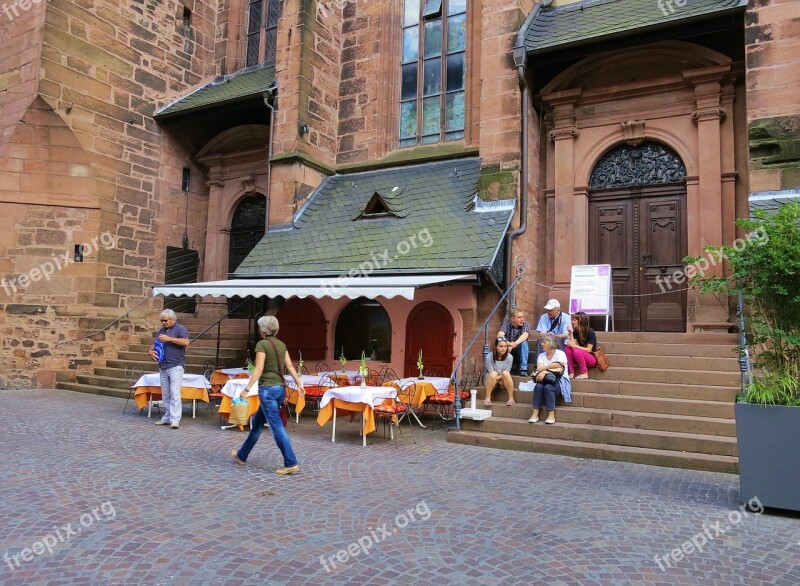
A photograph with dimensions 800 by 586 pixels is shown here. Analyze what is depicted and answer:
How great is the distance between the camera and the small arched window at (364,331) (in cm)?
1109

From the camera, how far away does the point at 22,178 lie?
12234 mm

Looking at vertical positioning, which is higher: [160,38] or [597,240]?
[160,38]

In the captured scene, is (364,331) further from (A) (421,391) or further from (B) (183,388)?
(B) (183,388)

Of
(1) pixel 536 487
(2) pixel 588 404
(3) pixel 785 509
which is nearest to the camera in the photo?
(3) pixel 785 509

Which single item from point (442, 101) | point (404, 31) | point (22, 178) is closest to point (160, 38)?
point (22, 178)

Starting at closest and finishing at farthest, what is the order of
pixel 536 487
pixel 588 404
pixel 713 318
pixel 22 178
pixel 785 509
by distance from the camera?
pixel 785 509
pixel 536 487
pixel 588 404
pixel 713 318
pixel 22 178

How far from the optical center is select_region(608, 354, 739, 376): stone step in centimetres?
761

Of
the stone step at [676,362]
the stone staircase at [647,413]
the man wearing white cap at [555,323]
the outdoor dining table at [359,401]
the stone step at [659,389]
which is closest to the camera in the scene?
the stone staircase at [647,413]

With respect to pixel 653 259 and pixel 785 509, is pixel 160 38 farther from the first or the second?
pixel 785 509

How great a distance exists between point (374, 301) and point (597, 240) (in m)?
4.26

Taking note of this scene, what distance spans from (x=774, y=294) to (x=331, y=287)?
5.55 m

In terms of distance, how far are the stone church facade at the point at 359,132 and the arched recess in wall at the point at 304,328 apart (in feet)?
5.96

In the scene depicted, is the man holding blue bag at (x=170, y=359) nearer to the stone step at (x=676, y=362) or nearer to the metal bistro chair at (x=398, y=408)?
the metal bistro chair at (x=398, y=408)

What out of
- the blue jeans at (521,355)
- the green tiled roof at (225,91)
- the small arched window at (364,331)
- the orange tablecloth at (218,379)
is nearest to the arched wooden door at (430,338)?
the small arched window at (364,331)
